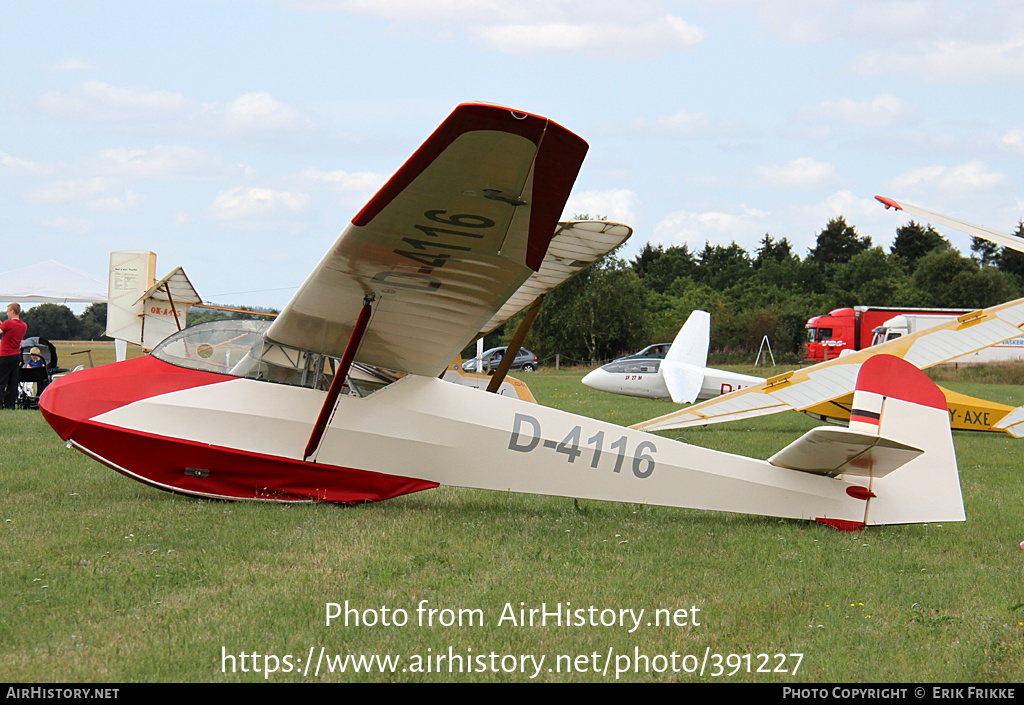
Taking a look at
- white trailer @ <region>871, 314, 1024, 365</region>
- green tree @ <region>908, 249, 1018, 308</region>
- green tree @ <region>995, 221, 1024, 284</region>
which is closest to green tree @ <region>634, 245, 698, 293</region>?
green tree @ <region>908, 249, 1018, 308</region>

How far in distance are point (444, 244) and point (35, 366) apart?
1477 cm

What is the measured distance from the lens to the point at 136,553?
198 inches

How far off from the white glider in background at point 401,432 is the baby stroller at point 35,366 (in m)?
10.8

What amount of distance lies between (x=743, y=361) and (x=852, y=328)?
23.4 feet

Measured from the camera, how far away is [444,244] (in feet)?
15.0

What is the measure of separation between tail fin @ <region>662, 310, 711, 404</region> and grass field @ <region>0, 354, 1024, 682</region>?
11.6 metres

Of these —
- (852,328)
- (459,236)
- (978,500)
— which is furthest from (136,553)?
(852,328)

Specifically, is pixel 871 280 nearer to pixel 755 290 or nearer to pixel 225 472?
pixel 755 290

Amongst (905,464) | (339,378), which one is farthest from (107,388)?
(905,464)

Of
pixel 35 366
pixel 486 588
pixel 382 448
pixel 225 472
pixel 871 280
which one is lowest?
pixel 35 366

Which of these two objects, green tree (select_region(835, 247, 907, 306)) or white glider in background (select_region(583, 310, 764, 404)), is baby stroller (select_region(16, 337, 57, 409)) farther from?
green tree (select_region(835, 247, 907, 306))

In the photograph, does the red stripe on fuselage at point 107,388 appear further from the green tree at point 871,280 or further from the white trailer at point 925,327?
the green tree at point 871,280
